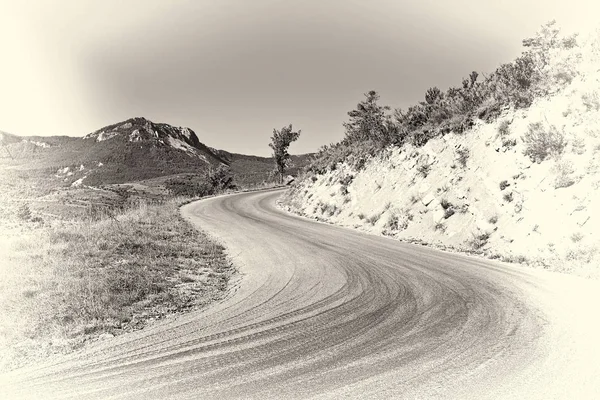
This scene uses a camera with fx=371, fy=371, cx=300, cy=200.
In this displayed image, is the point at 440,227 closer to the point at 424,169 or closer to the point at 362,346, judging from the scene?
the point at 424,169

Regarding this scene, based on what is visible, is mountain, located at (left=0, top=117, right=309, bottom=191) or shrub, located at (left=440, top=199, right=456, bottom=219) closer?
shrub, located at (left=440, top=199, right=456, bottom=219)

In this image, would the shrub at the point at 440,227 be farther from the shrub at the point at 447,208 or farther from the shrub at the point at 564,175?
the shrub at the point at 564,175

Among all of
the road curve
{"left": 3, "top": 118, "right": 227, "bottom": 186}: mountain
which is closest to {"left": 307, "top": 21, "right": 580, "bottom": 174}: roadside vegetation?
the road curve

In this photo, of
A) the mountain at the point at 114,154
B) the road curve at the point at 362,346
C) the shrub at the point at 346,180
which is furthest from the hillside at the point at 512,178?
the mountain at the point at 114,154

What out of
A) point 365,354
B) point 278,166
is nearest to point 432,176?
point 365,354

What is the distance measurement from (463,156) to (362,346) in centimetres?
1302

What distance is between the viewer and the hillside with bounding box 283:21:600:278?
9.76 meters

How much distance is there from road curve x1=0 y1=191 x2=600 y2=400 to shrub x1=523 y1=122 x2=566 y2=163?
17.5 feet

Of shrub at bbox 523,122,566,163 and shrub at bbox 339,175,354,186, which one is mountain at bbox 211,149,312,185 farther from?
shrub at bbox 523,122,566,163

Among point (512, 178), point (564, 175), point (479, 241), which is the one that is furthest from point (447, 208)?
point (564, 175)

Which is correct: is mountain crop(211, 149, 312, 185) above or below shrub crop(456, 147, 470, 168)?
above

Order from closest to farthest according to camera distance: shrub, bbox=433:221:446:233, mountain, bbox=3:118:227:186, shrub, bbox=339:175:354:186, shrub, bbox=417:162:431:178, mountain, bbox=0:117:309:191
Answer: shrub, bbox=433:221:446:233 < shrub, bbox=417:162:431:178 < shrub, bbox=339:175:354:186 < mountain, bbox=0:117:309:191 < mountain, bbox=3:118:227:186

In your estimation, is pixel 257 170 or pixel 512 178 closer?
pixel 512 178

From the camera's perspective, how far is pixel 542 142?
38.8ft
